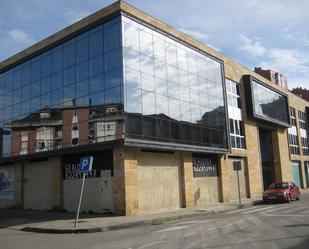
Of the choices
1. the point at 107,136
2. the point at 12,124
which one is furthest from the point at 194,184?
the point at 12,124

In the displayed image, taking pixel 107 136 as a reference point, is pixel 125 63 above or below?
above

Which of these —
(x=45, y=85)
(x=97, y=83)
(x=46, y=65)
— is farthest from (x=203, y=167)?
(x=46, y=65)

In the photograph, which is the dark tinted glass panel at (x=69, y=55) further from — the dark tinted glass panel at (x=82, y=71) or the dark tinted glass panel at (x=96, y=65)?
the dark tinted glass panel at (x=96, y=65)

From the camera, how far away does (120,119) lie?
72.2ft

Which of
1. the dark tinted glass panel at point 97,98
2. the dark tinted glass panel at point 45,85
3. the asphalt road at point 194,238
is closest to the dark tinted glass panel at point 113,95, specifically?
the dark tinted glass panel at point 97,98

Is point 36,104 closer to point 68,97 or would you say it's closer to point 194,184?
point 68,97

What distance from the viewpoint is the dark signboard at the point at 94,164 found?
917 inches

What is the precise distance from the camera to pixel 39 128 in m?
27.5

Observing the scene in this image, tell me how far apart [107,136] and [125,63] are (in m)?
4.15

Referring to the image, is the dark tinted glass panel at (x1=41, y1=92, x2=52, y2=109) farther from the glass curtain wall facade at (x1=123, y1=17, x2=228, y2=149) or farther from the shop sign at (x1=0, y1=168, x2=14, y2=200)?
the glass curtain wall facade at (x1=123, y1=17, x2=228, y2=149)

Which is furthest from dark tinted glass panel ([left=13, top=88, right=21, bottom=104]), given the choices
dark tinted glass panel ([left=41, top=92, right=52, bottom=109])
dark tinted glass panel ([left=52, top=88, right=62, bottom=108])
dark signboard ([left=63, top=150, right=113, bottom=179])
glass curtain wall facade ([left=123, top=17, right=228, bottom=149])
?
glass curtain wall facade ([left=123, top=17, right=228, bottom=149])

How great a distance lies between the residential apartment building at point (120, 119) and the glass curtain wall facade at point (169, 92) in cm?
7

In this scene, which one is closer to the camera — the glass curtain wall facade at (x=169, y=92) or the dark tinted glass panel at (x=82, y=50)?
the glass curtain wall facade at (x=169, y=92)

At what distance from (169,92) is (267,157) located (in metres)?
21.8
